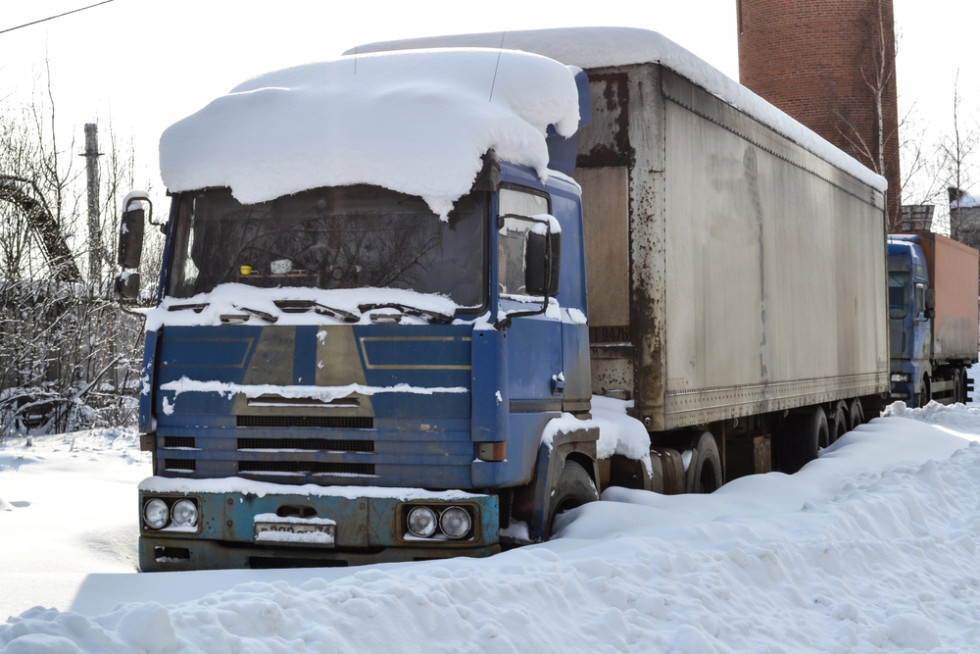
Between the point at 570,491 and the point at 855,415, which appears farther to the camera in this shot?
the point at 855,415

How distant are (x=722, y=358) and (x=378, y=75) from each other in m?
4.10

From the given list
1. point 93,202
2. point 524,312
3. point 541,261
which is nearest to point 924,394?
point 93,202

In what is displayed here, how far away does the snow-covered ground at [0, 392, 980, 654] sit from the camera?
4504mm

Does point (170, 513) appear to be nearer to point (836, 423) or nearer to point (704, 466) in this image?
point (704, 466)

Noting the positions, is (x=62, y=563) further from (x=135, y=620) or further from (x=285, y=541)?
(x=135, y=620)

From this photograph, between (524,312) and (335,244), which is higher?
(335,244)

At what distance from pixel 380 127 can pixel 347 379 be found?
1426 mm

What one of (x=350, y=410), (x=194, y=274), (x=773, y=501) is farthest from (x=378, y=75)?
(x=773, y=501)

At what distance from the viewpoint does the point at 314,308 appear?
20.6 feet

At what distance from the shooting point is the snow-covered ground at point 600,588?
450 centimetres

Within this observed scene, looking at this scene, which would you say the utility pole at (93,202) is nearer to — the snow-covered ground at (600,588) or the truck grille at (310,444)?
the snow-covered ground at (600,588)

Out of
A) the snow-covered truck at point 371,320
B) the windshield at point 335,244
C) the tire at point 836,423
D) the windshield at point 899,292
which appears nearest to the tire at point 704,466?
the snow-covered truck at point 371,320

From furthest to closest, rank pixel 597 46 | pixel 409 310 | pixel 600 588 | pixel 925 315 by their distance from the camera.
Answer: pixel 925 315
pixel 597 46
pixel 409 310
pixel 600 588

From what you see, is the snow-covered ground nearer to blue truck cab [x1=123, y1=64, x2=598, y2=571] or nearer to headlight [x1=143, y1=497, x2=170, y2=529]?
blue truck cab [x1=123, y1=64, x2=598, y2=571]
